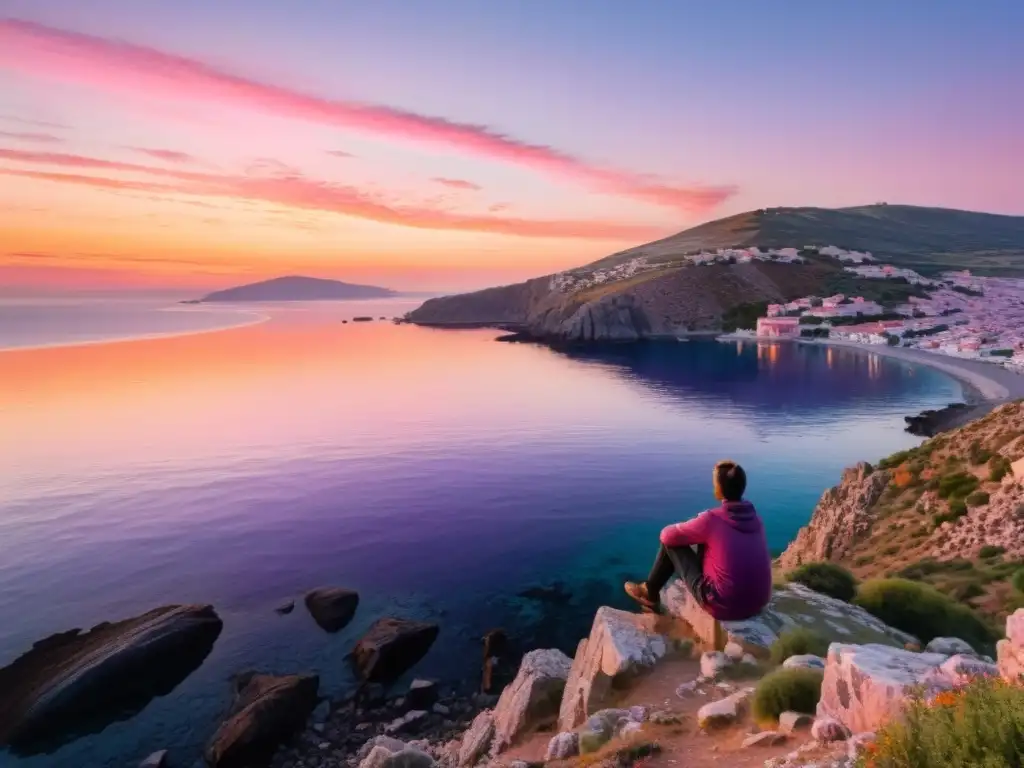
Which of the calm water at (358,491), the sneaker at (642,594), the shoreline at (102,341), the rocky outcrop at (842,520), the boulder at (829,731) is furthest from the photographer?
the shoreline at (102,341)

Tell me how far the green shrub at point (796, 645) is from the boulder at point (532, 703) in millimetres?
4859

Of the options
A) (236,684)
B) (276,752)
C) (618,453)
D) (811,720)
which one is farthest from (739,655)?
(618,453)

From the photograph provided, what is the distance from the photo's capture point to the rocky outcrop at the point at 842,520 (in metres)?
28.1

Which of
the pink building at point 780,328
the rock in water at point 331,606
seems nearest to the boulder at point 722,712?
the rock in water at point 331,606

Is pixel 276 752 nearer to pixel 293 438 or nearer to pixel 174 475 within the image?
pixel 174 475

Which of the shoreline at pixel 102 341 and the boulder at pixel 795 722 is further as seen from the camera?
the shoreline at pixel 102 341

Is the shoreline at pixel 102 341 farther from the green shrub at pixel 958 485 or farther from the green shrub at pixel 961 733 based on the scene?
the green shrub at pixel 961 733

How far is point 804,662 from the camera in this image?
358 inches

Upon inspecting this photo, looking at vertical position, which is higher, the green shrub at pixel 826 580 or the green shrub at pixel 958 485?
the green shrub at pixel 826 580

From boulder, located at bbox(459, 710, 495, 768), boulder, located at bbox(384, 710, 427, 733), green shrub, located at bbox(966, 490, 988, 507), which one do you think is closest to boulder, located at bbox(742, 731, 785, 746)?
boulder, located at bbox(459, 710, 495, 768)

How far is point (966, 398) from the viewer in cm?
8869

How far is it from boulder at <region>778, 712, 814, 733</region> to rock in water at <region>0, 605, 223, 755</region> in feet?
69.5

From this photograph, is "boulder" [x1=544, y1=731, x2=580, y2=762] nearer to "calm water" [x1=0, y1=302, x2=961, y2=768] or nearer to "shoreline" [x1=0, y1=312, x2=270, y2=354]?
"calm water" [x1=0, y1=302, x2=961, y2=768]

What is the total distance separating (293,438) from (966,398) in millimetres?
88565
